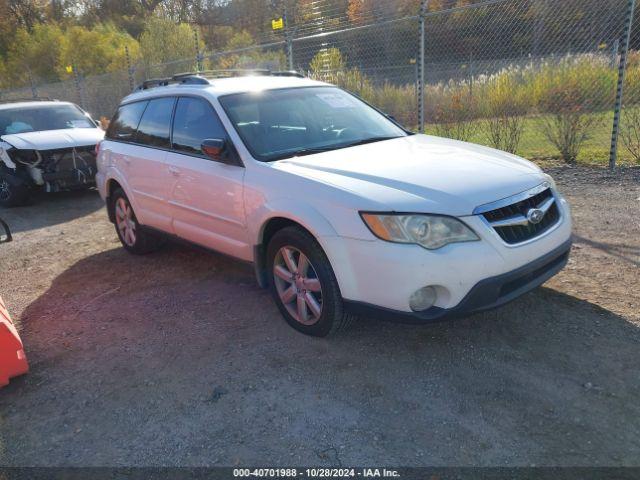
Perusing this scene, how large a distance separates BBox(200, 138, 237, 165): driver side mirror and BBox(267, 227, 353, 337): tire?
74 cm

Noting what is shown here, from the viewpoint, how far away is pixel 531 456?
8.34ft

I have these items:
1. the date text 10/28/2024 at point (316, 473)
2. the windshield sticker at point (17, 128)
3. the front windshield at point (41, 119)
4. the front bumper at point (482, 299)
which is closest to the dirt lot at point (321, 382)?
the date text 10/28/2024 at point (316, 473)

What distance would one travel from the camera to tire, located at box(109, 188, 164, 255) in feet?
18.9

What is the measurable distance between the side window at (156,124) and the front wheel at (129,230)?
2.60 ft

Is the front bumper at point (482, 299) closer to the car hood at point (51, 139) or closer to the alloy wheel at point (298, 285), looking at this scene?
the alloy wheel at point (298, 285)

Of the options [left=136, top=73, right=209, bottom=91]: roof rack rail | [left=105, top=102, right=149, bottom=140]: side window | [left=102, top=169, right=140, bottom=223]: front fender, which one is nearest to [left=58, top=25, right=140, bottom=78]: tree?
[left=105, top=102, right=149, bottom=140]: side window

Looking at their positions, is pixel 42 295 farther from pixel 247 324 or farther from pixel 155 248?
pixel 247 324

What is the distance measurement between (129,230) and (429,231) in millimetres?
3913

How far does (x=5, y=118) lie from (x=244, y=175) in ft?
24.7

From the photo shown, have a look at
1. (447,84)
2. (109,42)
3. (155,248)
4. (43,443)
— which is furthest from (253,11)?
(43,443)

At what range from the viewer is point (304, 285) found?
144 inches

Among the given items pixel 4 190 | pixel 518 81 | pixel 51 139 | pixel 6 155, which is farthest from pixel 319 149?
pixel 518 81

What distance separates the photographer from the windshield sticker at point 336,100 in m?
4.72

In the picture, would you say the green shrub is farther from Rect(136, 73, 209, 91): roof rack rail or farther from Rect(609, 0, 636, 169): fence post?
Rect(136, 73, 209, 91): roof rack rail
